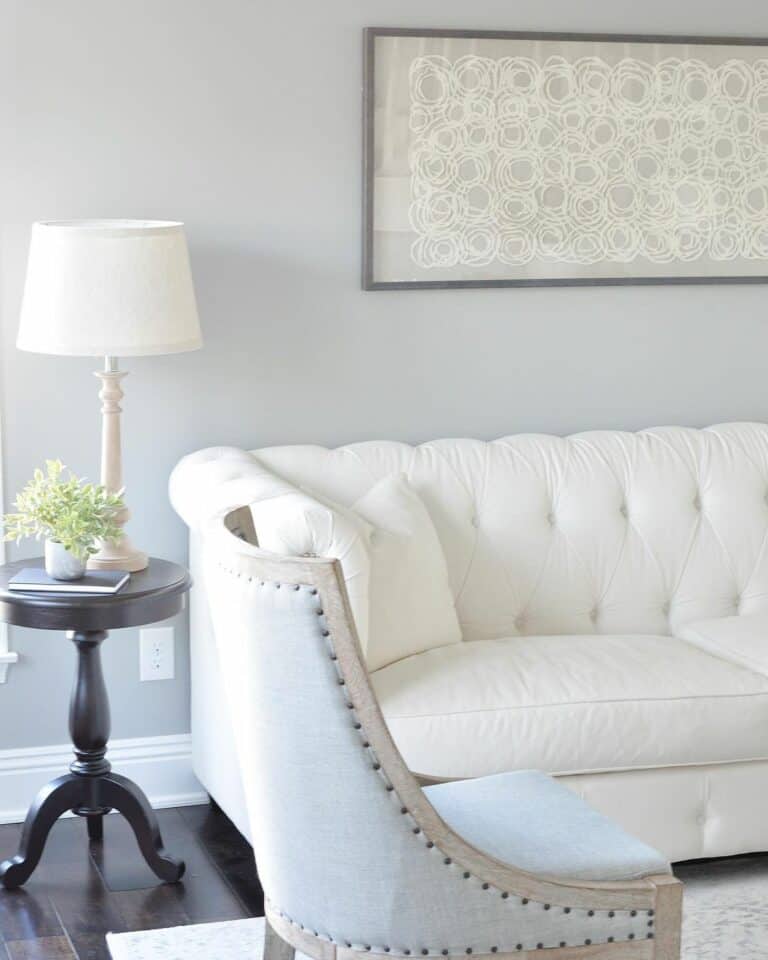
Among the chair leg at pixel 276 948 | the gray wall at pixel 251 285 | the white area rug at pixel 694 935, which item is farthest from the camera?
the gray wall at pixel 251 285

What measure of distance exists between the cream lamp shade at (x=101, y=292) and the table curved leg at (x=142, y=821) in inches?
35.8

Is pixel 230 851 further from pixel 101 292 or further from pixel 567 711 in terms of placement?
pixel 101 292

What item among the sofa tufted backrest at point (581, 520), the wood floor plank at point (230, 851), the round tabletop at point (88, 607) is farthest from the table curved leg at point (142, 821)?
the sofa tufted backrest at point (581, 520)

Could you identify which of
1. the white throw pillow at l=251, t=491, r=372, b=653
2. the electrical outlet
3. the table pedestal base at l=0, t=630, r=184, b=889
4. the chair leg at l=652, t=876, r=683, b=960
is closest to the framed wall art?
the white throw pillow at l=251, t=491, r=372, b=653

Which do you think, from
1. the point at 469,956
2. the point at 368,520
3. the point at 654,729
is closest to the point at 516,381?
the point at 368,520

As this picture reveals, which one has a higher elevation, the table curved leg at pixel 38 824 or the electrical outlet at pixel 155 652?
the electrical outlet at pixel 155 652

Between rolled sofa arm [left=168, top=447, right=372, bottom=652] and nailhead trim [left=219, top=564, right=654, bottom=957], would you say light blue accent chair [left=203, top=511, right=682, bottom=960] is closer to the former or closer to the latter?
nailhead trim [left=219, top=564, right=654, bottom=957]

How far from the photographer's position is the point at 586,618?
11.3ft

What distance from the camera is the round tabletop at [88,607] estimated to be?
279 cm

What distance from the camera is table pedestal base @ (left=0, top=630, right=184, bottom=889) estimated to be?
297 centimetres

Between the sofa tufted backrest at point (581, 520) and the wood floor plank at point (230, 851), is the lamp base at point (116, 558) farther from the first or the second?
the wood floor plank at point (230, 851)

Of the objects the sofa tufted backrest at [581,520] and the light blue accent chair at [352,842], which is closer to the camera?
the light blue accent chair at [352,842]

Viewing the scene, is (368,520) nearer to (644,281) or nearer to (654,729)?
(654,729)

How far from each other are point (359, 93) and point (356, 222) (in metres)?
0.30
